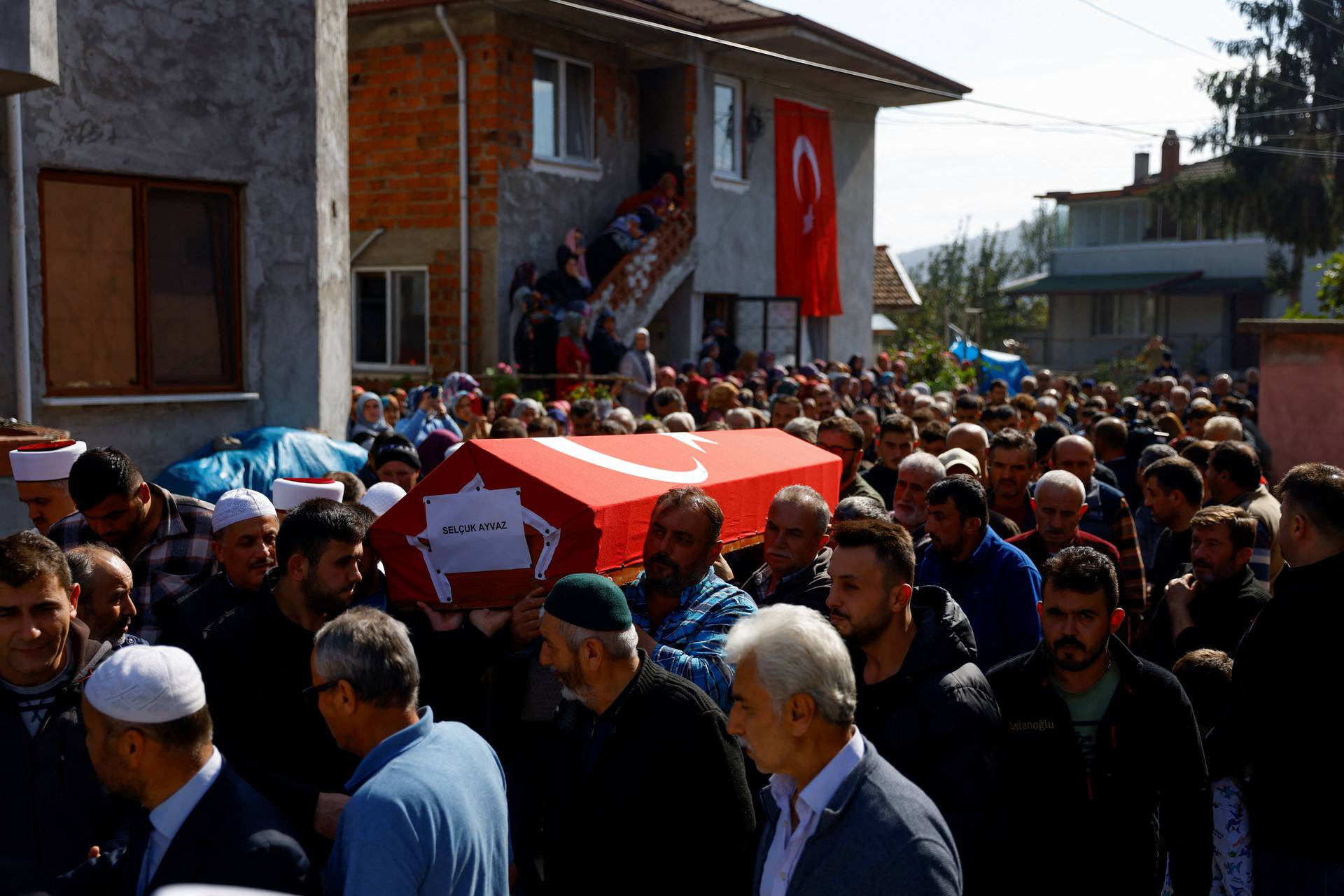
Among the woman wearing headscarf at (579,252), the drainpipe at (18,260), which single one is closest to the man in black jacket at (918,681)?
the drainpipe at (18,260)

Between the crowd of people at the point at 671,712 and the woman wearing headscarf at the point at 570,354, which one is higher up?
the woman wearing headscarf at the point at 570,354

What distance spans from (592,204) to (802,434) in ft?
36.9

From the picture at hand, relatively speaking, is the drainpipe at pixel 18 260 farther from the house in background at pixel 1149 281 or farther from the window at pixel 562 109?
the house in background at pixel 1149 281

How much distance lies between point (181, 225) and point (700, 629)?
282 inches

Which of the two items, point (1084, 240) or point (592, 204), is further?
point (1084, 240)

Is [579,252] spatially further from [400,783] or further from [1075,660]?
[400,783]

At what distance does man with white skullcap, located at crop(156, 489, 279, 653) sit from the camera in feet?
15.6

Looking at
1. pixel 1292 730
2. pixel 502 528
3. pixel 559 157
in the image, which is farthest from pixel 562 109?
pixel 1292 730

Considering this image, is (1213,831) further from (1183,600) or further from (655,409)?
(655,409)

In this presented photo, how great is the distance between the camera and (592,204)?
18.9m

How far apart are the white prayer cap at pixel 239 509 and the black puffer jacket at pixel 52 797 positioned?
1221 millimetres

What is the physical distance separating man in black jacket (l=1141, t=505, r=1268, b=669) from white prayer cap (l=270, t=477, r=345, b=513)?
12.3ft

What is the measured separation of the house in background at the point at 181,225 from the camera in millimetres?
9125

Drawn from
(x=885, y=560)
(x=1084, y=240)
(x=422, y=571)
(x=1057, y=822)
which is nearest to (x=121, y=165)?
(x=422, y=571)
